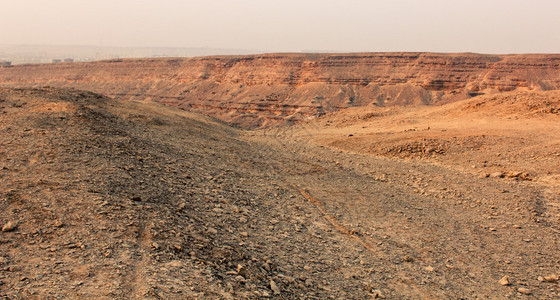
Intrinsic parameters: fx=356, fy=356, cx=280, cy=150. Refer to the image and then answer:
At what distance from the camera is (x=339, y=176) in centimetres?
1123

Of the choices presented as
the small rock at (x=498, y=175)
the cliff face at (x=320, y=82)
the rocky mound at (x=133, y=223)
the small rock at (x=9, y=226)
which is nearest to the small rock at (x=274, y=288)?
the rocky mound at (x=133, y=223)

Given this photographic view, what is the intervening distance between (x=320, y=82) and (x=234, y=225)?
3852 centimetres

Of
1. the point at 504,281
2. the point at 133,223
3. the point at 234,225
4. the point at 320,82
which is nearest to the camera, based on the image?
the point at 133,223

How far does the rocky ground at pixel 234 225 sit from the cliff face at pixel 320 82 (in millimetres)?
27338

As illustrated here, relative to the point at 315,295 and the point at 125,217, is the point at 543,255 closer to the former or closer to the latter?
the point at 315,295

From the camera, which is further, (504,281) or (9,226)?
(504,281)

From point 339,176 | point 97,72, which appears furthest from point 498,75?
point 97,72

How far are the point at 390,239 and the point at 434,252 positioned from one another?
2.65 ft

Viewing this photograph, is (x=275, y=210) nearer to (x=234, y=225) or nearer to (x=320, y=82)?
(x=234, y=225)

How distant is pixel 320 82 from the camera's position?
43.2 m

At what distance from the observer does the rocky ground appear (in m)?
4.21

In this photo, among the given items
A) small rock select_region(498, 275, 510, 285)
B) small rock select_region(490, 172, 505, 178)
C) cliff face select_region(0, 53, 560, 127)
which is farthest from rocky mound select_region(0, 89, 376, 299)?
cliff face select_region(0, 53, 560, 127)

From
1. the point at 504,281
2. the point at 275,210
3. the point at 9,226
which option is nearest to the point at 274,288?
the point at 275,210

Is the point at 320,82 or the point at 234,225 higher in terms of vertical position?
the point at 320,82
